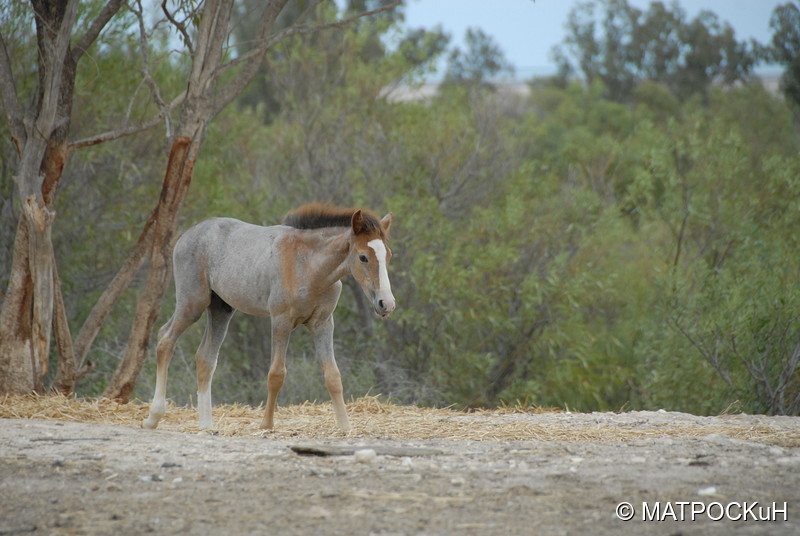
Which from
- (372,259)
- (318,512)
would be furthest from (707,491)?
(372,259)

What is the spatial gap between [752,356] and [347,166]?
832cm

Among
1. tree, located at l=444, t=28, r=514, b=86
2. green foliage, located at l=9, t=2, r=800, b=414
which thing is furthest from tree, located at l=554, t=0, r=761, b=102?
green foliage, located at l=9, t=2, r=800, b=414

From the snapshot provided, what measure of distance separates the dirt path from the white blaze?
1155mm

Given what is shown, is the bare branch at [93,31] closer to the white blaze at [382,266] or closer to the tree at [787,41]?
the white blaze at [382,266]

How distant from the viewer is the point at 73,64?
401 inches

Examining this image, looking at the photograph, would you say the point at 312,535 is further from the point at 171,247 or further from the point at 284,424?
the point at 171,247

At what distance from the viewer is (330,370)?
7566 millimetres

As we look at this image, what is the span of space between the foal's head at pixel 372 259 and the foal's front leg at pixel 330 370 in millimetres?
684

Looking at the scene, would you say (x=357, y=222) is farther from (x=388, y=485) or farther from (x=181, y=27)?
(x=181, y=27)

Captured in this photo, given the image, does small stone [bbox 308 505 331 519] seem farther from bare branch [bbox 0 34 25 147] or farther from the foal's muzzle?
bare branch [bbox 0 34 25 147]

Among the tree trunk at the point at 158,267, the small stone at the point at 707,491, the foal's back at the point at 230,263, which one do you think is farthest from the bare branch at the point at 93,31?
the small stone at the point at 707,491

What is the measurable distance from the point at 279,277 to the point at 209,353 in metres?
1.24

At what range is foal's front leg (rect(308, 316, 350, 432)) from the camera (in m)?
7.52

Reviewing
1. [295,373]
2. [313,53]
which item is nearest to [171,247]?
[295,373]
